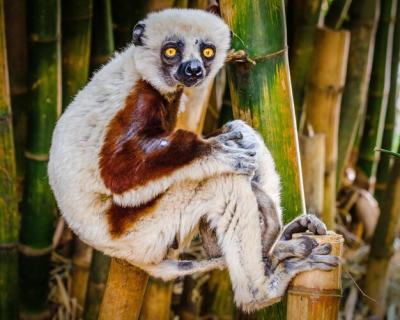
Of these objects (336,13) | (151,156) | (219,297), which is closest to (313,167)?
(219,297)

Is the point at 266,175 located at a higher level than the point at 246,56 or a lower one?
lower

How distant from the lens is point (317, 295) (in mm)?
2273

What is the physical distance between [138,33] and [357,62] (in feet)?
8.36

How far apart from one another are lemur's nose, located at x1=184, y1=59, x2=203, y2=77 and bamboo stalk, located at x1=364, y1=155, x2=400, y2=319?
189 cm

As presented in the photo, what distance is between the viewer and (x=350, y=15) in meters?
5.04

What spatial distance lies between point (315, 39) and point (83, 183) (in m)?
2.27

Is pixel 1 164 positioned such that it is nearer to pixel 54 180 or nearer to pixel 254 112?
pixel 54 180

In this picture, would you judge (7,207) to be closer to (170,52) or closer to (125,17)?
(170,52)

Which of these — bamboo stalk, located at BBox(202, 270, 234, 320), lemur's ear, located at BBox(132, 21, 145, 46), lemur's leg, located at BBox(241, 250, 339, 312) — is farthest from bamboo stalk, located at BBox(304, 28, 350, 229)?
lemur's leg, located at BBox(241, 250, 339, 312)

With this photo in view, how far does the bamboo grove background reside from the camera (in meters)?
2.65

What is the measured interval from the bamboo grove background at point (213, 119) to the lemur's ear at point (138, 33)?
0.38m

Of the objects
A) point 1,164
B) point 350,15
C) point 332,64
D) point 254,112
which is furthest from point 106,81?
point 350,15

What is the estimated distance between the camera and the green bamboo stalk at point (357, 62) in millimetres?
4887

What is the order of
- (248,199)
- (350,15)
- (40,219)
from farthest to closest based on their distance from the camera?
(350,15)
(40,219)
(248,199)
